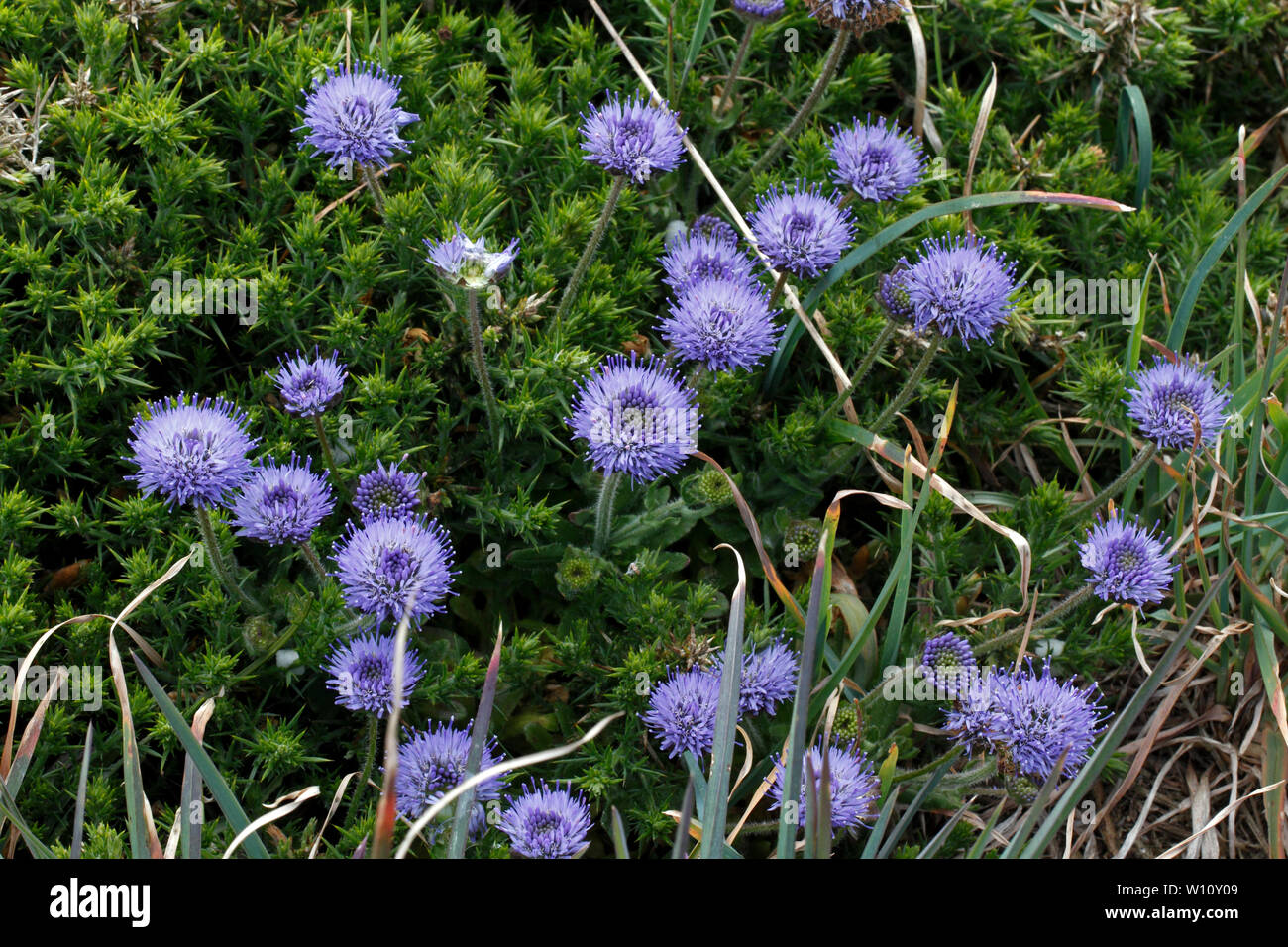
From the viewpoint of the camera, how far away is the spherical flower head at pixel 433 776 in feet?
9.79

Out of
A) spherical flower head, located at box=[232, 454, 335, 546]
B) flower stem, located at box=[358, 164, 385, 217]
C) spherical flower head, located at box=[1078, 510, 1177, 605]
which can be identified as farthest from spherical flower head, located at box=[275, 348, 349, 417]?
spherical flower head, located at box=[1078, 510, 1177, 605]

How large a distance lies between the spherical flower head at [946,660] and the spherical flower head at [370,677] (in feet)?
4.94

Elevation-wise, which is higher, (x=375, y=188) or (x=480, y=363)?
(x=375, y=188)

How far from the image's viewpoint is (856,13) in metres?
3.57

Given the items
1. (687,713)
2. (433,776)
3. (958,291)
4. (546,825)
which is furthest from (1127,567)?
(433,776)

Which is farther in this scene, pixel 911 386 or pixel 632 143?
pixel 911 386

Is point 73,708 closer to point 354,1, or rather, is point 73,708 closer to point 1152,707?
point 354,1

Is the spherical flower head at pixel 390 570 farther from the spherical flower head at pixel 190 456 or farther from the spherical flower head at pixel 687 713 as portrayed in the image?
the spherical flower head at pixel 687 713

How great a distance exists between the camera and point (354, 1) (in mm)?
4137

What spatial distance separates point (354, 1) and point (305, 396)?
5.98ft

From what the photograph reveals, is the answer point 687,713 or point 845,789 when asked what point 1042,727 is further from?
point 687,713

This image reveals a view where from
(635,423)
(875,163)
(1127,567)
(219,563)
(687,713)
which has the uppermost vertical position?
Result: (875,163)

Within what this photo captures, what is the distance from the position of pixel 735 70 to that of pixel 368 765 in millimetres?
2659

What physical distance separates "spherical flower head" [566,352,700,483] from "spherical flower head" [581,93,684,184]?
0.65 meters
